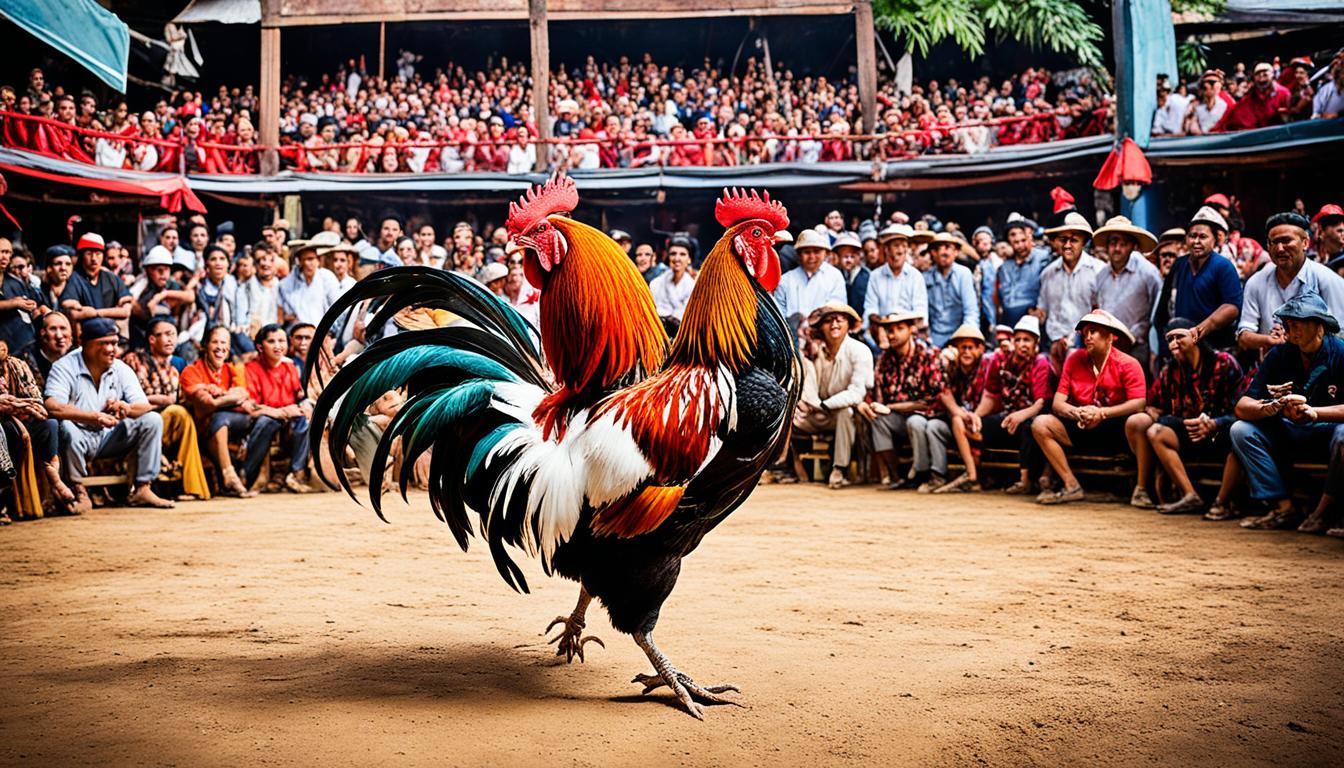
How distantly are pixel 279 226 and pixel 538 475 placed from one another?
1264 cm

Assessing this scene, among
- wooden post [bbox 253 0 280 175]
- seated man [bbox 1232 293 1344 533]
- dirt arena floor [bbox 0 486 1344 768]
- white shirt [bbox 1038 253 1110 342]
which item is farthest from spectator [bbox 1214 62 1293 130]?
wooden post [bbox 253 0 280 175]

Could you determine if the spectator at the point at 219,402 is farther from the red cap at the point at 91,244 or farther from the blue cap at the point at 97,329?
the red cap at the point at 91,244

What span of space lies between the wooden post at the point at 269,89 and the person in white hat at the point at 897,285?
12125mm

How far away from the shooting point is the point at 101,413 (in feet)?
26.4

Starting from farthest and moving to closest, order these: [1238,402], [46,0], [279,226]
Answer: [279,226] < [1238,402] < [46,0]

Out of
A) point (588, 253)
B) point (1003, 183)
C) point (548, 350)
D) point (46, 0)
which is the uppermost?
point (1003, 183)

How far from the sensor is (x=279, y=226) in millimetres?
14875

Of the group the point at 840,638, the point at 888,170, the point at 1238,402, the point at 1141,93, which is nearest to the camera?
the point at 840,638

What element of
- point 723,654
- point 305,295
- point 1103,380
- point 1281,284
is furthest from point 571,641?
point 305,295

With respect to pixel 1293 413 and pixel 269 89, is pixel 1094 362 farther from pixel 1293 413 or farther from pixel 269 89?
pixel 269 89

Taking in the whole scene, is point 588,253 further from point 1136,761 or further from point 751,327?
point 1136,761

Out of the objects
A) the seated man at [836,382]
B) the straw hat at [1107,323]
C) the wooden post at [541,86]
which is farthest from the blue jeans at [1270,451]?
the wooden post at [541,86]

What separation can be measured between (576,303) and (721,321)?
0.49 m

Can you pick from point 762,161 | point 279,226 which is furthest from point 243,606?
point 762,161
